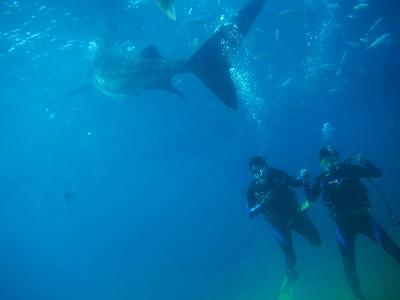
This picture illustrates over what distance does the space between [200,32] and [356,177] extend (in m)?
19.2

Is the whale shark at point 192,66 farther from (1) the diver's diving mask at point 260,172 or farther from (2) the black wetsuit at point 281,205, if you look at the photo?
(2) the black wetsuit at point 281,205

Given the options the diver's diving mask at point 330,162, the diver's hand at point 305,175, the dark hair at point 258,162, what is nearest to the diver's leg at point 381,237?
the diver's diving mask at point 330,162

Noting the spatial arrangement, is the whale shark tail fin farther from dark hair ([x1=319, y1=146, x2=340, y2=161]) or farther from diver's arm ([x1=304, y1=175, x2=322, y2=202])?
diver's arm ([x1=304, y1=175, x2=322, y2=202])

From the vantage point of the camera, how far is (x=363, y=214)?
7.09 m

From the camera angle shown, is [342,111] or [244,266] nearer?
[244,266]

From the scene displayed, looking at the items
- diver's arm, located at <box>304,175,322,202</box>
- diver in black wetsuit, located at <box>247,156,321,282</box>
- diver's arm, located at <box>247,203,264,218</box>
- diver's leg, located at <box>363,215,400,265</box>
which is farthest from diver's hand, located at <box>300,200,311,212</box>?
diver's leg, located at <box>363,215,400,265</box>

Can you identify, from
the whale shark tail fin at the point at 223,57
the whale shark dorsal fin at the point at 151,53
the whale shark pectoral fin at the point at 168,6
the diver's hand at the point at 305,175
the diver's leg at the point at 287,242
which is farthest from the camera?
the whale shark dorsal fin at the point at 151,53

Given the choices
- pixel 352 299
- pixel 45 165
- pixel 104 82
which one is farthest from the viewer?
pixel 45 165

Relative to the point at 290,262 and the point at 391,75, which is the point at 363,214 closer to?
the point at 290,262

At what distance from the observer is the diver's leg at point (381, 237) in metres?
6.80

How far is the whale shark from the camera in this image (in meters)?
6.87

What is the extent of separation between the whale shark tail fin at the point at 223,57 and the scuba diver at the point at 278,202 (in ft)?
5.47

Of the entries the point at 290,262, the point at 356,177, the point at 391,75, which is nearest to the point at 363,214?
the point at 356,177

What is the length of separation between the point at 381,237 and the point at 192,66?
5.26m
